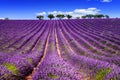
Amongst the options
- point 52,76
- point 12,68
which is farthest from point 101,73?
point 12,68

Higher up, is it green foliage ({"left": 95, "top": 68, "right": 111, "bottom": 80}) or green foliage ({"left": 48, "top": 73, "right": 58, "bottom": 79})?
green foliage ({"left": 48, "top": 73, "right": 58, "bottom": 79})

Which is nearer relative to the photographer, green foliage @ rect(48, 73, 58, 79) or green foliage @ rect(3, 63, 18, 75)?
green foliage @ rect(48, 73, 58, 79)

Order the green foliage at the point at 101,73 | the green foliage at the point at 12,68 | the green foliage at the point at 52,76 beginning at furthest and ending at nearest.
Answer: the green foliage at the point at 12,68 < the green foliage at the point at 101,73 < the green foliage at the point at 52,76

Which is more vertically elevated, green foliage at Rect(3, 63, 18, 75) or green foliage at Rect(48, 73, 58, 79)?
green foliage at Rect(48, 73, 58, 79)

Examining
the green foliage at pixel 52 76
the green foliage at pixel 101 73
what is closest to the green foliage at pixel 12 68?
the green foliage at pixel 52 76

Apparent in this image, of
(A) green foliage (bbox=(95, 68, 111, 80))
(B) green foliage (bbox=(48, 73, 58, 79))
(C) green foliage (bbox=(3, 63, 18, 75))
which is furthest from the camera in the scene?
(C) green foliage (bbox=(3, 63, 18, 75))

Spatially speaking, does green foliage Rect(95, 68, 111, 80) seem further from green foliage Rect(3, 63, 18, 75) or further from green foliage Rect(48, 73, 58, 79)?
green foliage Rect(3, 63, 18, 75)

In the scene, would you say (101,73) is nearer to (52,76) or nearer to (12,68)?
(52,76)

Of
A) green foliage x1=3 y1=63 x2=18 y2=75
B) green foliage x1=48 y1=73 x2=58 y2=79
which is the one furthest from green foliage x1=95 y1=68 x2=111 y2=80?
green foliage x1=3 y1=63 x2=18 y2=75

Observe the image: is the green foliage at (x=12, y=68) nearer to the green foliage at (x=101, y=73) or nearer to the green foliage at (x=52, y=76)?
the green foliage at (x=52, y=76)

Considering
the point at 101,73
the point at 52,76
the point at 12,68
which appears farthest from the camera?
the point at 12,68

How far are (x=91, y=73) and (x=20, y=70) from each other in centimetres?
244

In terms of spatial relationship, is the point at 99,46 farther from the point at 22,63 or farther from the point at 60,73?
the point at 60,73

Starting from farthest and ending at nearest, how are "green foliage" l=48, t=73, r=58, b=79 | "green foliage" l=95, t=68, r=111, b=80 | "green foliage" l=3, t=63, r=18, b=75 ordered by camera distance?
"green foliage" l=3, t=63, r=18, b=75 < "green foliage" l=95, t=68, r=111, b=80 < "green foliage" l=48, t=73, r=58, b=79
